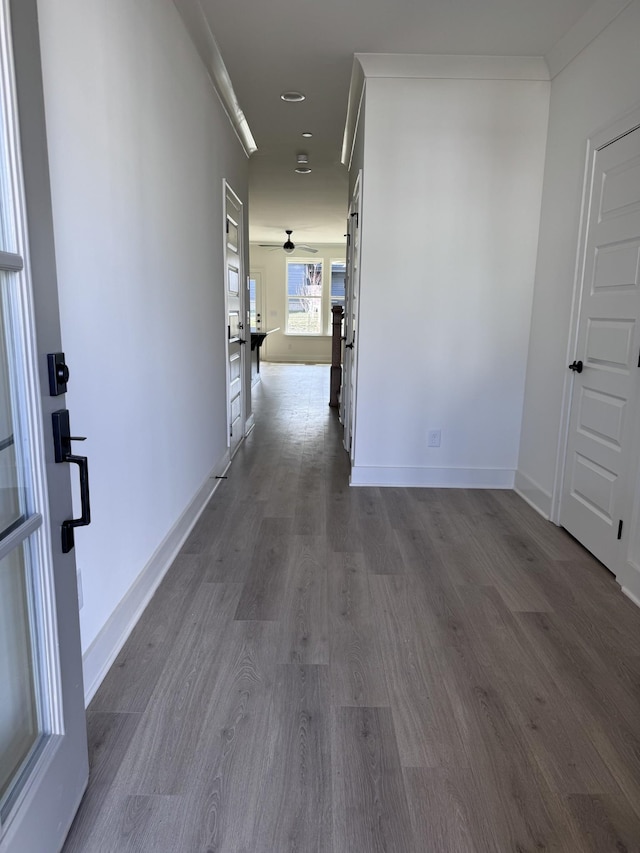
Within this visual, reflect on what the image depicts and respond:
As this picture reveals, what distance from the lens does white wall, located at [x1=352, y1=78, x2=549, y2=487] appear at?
3.60m

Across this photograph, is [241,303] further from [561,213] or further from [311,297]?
[311,297]

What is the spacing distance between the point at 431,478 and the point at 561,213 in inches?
74.9

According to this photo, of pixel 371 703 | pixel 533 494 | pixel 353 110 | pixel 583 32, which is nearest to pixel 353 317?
pixel 353 110

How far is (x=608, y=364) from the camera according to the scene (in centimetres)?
280

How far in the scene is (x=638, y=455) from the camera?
252 cm

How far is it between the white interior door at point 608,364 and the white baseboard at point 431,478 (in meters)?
0.88

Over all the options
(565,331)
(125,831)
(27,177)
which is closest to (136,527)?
(125,831)

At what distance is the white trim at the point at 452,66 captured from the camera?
136 inches

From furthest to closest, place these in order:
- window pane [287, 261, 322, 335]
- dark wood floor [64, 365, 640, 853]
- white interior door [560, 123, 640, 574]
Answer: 1. window pane [287, 261, 322, 335]
2. white interior door [560, 123, 640, 574]
3. dark wood floor [64, 365, 640, 853]

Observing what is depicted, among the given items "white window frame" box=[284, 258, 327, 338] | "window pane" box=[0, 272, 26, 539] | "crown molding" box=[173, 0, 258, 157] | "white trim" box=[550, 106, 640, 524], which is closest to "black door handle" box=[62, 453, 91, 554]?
"window pane" box=[0, 272, 26, 539]

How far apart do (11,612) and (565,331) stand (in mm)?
3090

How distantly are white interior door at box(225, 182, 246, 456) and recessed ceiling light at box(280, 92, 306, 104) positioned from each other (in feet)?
2.44

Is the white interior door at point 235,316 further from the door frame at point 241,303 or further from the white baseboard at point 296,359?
the white baseboard at point 296,359

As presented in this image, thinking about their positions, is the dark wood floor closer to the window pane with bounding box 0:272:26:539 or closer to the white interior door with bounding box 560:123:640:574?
the white interior door with bounding box 560:123:640:574
